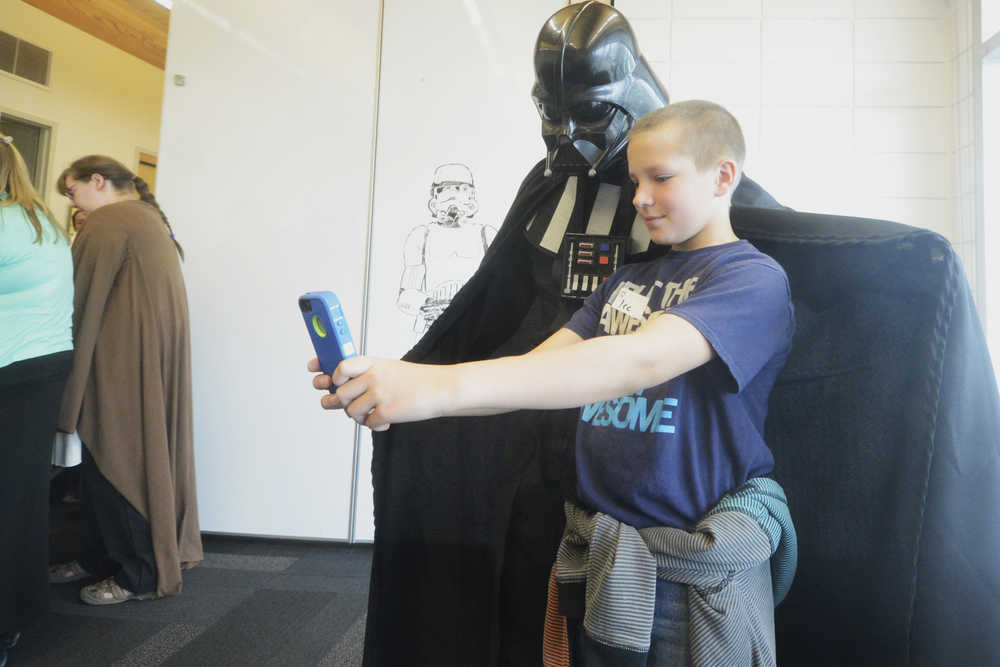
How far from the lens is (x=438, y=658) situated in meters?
1.22

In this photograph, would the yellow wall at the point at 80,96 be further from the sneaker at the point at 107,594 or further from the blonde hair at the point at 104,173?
the sneaker at the point at 107,594

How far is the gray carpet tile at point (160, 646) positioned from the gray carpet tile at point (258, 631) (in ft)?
0.09

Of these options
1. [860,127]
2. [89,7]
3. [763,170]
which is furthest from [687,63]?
[89,7]

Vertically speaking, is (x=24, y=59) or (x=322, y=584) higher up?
(x=24, y=59)

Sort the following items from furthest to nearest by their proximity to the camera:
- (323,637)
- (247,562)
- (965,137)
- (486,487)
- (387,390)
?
1. (247,562)
2. (965,137)
3. (323,637)
4. (486,487)
5. (387,390)

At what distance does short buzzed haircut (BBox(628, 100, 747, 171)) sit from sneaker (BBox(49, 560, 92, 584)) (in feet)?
9.18

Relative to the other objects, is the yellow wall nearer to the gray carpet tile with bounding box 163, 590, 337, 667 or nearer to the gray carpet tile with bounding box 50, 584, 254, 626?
the gray carpet tile with bounding box 50, 584, 254, 626

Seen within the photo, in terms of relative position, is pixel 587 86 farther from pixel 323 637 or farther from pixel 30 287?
pixel 323 637

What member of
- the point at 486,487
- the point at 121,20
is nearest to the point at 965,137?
the point at 486,487

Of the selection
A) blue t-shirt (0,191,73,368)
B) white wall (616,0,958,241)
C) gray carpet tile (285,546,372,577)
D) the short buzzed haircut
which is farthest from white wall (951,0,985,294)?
blue t-shirt (0,191,73,368)

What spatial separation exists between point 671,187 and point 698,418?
1.05ft

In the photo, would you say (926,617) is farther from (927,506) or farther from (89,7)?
(89,7)

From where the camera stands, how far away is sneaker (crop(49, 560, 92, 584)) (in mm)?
2477

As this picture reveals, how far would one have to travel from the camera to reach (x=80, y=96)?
17.9 feet
